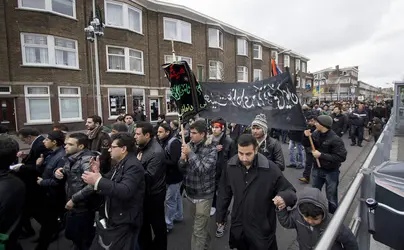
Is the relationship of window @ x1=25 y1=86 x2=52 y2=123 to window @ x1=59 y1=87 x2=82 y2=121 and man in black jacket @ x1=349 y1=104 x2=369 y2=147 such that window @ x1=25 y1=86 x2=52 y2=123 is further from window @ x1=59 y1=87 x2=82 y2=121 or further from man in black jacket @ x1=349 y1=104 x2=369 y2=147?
man in black jacket @ x1=349 y1=104 x2=369 y2=147

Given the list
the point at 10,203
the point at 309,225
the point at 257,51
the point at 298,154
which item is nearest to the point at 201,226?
the point at 309,225

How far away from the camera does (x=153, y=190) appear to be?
317 cm

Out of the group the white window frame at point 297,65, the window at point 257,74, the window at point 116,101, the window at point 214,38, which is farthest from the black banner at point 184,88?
the white window frame at point 297,65

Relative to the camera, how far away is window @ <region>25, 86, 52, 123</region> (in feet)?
46.3

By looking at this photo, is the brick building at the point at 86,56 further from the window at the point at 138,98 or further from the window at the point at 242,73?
the window at the point at 242,73

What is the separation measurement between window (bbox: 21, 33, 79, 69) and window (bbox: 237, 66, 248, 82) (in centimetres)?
1753

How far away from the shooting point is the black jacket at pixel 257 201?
2.43m

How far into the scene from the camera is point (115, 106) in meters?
17.4

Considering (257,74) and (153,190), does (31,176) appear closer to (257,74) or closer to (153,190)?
(153,190)

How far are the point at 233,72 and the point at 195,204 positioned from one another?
25178mm

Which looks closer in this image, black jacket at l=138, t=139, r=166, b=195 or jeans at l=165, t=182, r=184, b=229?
black jacket at l=138, t=139, r=166, b=195

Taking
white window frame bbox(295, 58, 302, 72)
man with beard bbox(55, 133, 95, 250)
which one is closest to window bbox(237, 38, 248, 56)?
white window frame bbox(295, 58, 302, 72)

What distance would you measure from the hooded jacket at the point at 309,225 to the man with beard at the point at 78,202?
2.15 metres

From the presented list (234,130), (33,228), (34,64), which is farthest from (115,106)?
(33,228)
